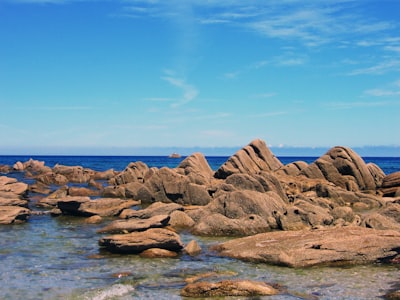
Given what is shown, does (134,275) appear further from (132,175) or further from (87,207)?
(132,175)

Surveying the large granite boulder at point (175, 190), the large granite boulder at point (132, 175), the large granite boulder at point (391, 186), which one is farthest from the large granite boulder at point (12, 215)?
the large granite boulder at point (391, 186)

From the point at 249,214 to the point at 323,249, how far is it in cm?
900

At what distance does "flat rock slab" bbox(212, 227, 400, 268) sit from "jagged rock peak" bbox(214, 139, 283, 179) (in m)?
30.3

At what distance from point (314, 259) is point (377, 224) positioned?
25.9ft

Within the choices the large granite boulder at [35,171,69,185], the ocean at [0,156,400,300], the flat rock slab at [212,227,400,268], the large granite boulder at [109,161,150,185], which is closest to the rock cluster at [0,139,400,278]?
the flat rock slab at [212,227,400,268]

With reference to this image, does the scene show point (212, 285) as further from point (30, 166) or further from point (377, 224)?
point (30, 166)

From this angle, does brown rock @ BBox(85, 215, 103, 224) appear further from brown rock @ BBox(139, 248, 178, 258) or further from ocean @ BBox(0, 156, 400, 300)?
brown rock @ BBox(139, 248, 178, 258)

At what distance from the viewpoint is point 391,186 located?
4984cm

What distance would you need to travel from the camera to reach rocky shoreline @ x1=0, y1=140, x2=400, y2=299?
744 inches

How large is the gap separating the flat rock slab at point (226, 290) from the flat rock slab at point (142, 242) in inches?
227

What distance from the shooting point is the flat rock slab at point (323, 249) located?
18.5m

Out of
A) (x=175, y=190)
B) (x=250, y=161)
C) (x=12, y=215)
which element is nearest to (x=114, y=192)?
(x=175, y=190)

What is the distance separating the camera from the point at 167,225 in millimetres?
27406

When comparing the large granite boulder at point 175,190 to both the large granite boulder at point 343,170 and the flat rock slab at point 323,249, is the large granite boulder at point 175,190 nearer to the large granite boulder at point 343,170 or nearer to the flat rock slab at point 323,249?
the flat rock slab at point 323,249
